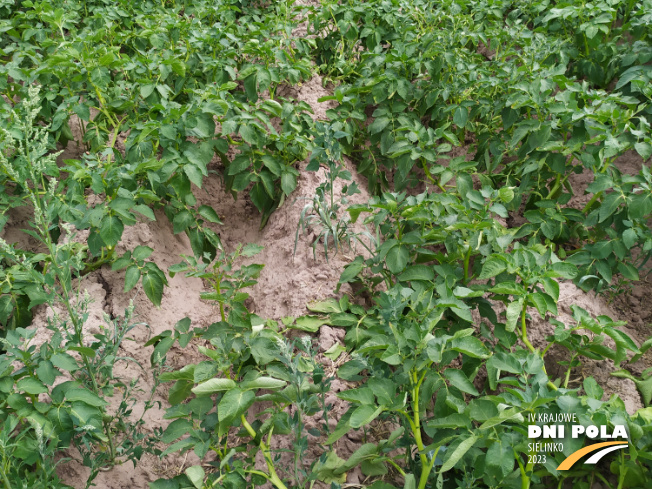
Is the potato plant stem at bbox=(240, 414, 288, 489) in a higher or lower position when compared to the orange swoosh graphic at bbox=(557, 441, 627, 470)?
lower

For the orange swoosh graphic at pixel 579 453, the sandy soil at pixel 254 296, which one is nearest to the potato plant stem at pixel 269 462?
the sandy soil at pixel 254 296

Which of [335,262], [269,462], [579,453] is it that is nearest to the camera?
[579,453]

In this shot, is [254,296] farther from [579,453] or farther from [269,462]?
[579,453]

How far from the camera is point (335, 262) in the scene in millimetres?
2723

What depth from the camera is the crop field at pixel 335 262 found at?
6.03ft

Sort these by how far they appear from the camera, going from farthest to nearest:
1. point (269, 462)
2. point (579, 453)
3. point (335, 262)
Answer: point (335, 262) < point (269, 462) < point (579, 453)

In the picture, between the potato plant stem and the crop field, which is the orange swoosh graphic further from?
the potato plant stem

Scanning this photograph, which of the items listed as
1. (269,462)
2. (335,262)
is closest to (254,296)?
(335,262)

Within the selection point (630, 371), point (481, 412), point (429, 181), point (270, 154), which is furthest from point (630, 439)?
point (270, 154)

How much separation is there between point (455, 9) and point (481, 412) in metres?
2.87

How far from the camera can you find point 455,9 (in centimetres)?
362

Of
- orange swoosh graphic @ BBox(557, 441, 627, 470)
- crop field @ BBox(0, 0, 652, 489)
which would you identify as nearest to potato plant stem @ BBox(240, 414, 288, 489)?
crop field @ BBox(0, 0, 652, 489)

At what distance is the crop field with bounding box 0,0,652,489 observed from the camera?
184 cm

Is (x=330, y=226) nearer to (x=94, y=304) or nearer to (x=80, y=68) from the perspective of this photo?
(x=94, y=304)
